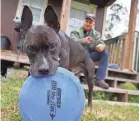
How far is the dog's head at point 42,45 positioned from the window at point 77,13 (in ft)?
26.3

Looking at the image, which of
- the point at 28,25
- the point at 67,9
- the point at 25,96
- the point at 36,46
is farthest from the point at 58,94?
the point at 67,9

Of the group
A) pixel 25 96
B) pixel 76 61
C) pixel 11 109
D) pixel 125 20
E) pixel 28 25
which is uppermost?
pixel 125 20

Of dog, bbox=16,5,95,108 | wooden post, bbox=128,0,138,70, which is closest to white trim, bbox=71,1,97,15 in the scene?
wooden post, bbox=128,0,138,70

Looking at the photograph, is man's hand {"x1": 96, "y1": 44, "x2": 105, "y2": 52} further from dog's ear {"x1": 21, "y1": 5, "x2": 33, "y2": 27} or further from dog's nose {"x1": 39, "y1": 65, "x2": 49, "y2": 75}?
dog's nose {"x1": 39, "y1": 65, "x2": 49, "y2": 75}

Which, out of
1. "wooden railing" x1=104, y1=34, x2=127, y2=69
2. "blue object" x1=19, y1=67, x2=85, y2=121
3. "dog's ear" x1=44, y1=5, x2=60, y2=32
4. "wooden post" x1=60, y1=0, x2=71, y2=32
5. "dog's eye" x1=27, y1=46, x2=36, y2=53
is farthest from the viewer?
"wooden railing" x1=104, y1=34, x2=127, y2=69

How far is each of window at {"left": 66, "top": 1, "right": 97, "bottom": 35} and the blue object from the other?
872 centimetres

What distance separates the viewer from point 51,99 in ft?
8.18

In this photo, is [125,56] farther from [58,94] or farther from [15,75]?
[58,94]

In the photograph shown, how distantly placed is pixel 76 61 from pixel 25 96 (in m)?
2.21

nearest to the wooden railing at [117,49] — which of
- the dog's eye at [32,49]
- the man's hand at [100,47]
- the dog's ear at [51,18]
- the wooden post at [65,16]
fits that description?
the wooden post at [65,16]

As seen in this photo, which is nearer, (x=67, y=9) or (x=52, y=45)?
(x=52, y=45)

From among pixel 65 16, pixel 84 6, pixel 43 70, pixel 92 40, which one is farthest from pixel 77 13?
pixel 43 70

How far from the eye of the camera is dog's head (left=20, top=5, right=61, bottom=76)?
2695mm

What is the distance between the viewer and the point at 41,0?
1091 cm
